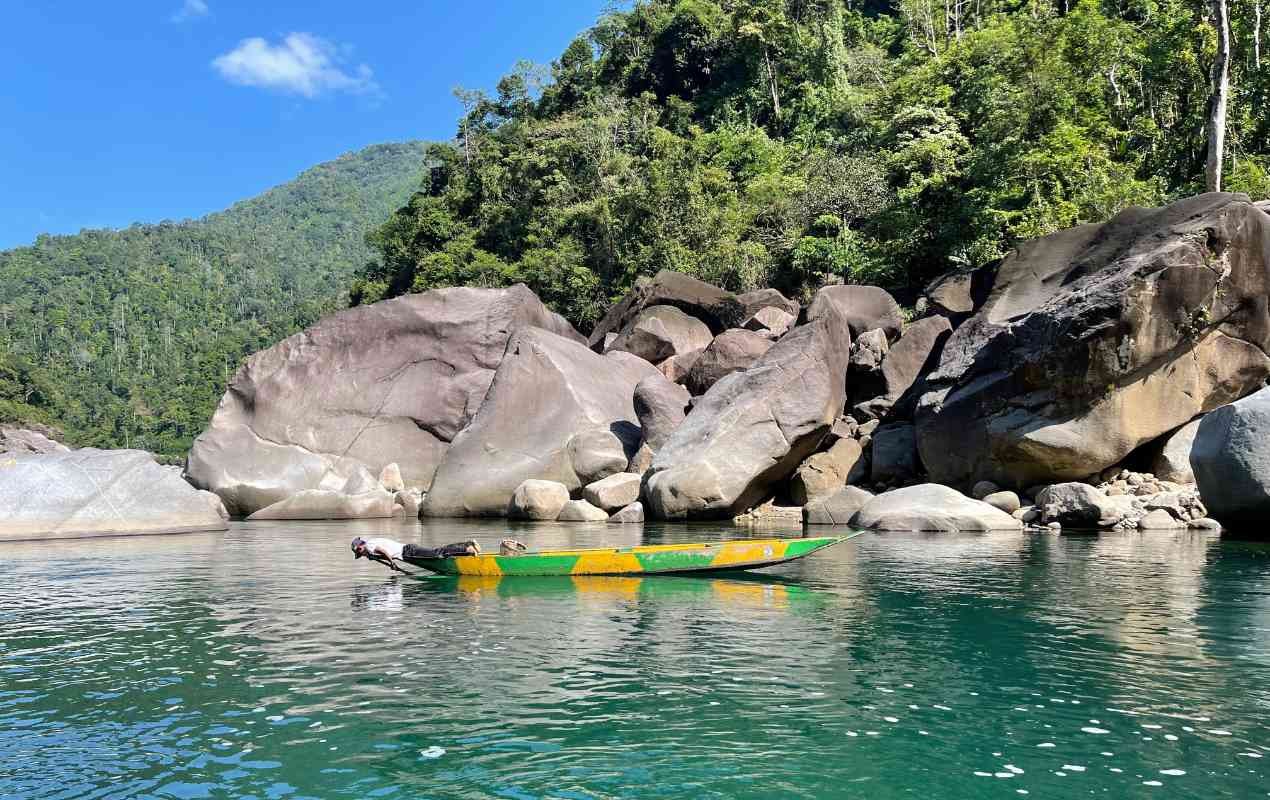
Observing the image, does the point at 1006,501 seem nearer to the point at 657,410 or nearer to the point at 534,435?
the point at 657,410

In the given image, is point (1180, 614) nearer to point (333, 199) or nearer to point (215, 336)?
point (215, 336)

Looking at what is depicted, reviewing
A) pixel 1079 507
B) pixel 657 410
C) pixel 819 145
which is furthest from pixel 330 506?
pixel 819 145

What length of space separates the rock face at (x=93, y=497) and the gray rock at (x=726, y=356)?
12833 mm

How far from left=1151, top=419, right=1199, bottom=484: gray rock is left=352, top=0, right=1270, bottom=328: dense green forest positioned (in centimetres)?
779

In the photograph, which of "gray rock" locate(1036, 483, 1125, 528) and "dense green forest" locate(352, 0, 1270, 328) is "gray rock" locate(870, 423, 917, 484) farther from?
"dense green forest" locate(352, 0, 1270, 328)

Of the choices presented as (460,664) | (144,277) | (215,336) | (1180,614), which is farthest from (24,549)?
(144,277)

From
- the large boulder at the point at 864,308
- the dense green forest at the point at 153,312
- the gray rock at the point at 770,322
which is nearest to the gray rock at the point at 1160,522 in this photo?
the large boulder at the point at 864,308

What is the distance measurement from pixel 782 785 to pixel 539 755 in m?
1.35

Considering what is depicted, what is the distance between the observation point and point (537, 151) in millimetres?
47406

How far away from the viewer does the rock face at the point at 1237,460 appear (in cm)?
1435

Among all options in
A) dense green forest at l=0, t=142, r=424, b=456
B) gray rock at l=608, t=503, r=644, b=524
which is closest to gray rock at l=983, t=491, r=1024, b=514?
gray rock at l=608, t=503, r=644, b=524

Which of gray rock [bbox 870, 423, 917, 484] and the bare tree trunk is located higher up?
the bare tree trunk

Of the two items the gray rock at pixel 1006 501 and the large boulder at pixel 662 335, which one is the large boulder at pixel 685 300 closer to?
the large boulder at pixel 662 335

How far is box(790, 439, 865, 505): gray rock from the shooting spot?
70.0ft
